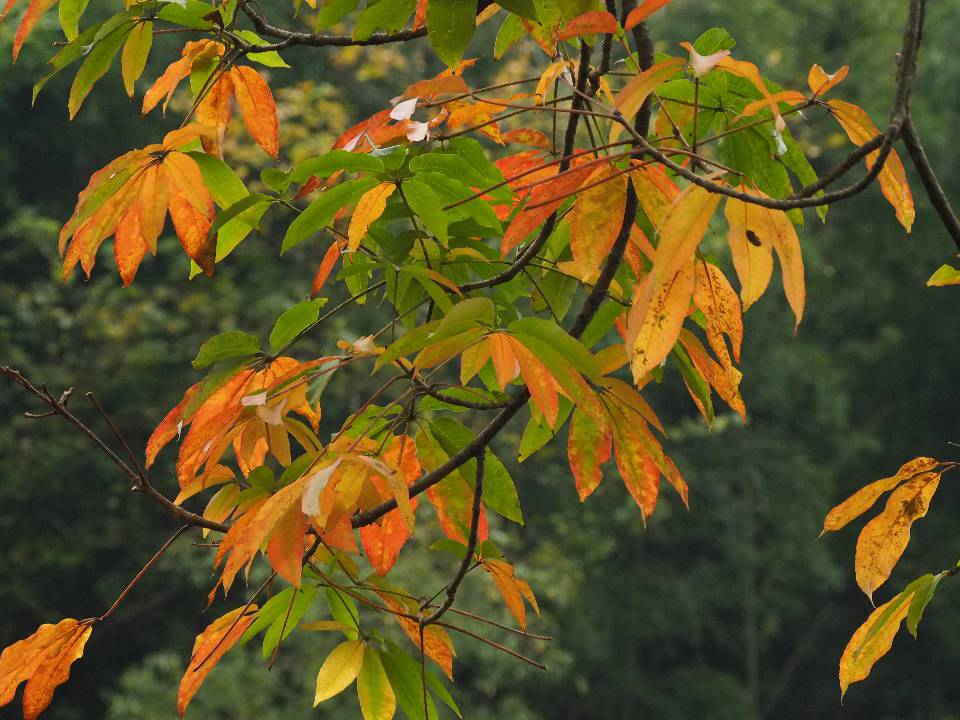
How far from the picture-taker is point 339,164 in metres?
0.56

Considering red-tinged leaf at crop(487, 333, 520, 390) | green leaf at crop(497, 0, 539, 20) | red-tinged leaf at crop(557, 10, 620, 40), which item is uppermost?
red-tinged leaf at crop(557, 10, 620, 40)

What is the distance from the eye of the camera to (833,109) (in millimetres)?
504

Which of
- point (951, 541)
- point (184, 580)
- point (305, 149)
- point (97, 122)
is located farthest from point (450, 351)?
point (951, 541)

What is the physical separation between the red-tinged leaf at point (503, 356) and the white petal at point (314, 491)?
0.23ft

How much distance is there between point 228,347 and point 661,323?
26 cm

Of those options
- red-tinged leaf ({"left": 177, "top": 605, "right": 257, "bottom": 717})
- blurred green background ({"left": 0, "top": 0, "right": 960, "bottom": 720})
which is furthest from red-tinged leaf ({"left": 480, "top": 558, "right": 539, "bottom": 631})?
blurred green background ({"left": 0, "top": 0, "right": 960, "bottom": 720})

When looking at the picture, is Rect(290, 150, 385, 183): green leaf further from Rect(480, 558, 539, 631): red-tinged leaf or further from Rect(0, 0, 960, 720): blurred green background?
Rect(0, 0, 960, 720): blurred green background

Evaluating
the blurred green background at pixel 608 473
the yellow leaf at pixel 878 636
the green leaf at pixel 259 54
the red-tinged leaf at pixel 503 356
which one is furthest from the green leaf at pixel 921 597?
the blurred green background at pixel 608 473

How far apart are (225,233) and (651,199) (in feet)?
0.79

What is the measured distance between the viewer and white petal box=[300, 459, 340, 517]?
0.41 metres

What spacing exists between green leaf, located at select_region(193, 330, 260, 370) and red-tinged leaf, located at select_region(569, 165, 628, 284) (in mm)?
187

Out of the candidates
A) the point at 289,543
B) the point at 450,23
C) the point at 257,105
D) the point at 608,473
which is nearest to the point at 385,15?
the point at 450,23

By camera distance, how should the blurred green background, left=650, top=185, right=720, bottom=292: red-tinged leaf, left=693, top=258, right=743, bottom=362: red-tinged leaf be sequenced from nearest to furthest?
1. left=650, top=185, right=720, bottom=292: red-tinged leaf
2. left=693, top=258, right=743, bottom=362: red-tinged leaf
3. the blurred green background

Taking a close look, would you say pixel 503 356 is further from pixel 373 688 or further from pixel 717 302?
pixel 373 688
